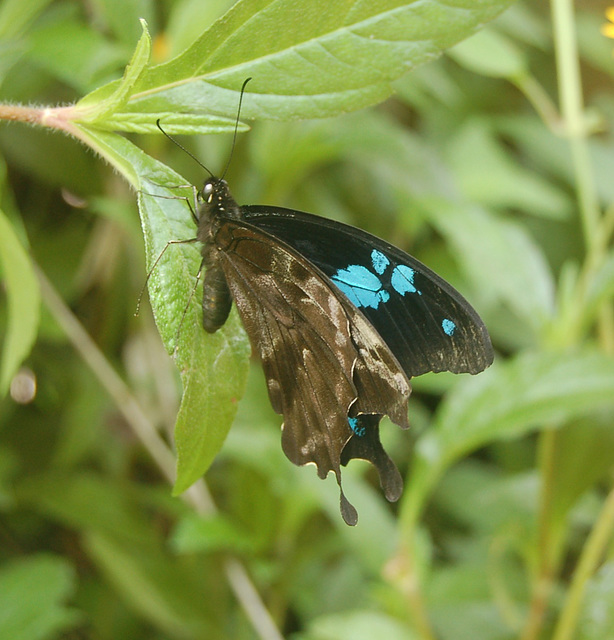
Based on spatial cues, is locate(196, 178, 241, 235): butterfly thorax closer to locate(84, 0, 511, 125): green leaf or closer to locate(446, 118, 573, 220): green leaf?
locate(84, 0, 511, 125): green leaf

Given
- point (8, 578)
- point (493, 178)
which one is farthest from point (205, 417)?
point (493, 178)

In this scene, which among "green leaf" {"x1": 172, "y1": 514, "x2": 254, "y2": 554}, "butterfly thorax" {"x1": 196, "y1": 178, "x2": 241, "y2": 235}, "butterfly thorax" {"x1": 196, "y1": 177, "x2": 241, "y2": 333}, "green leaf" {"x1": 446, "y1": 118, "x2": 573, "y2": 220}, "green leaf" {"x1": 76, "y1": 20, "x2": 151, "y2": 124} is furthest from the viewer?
"green leaf" {"x1": 446, "y1": 118, "x2": 573, "y2": 220}

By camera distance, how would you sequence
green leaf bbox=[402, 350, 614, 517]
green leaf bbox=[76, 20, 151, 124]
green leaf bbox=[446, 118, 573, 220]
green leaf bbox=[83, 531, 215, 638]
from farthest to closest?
green leaf bbox=[446, 118, 573, 220]
green leaf bbox=[83, 531, 215, 638]
green leaf bbox=[402, 350, 614, 517]
green leaf bbox=[76, 20, 151, 124]

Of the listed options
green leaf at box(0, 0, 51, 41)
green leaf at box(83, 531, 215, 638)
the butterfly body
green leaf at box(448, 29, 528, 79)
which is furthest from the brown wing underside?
green leaf at box(83, 531, 215, 638)

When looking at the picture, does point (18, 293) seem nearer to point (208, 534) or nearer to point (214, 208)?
point (214, 208)

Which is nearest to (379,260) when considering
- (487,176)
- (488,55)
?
(488,55)

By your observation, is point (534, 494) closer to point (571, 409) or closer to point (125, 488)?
point (571, 409)

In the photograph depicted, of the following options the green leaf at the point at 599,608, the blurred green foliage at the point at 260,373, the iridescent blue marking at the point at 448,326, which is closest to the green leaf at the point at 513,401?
the blurred green foliage at the point at 260,373
